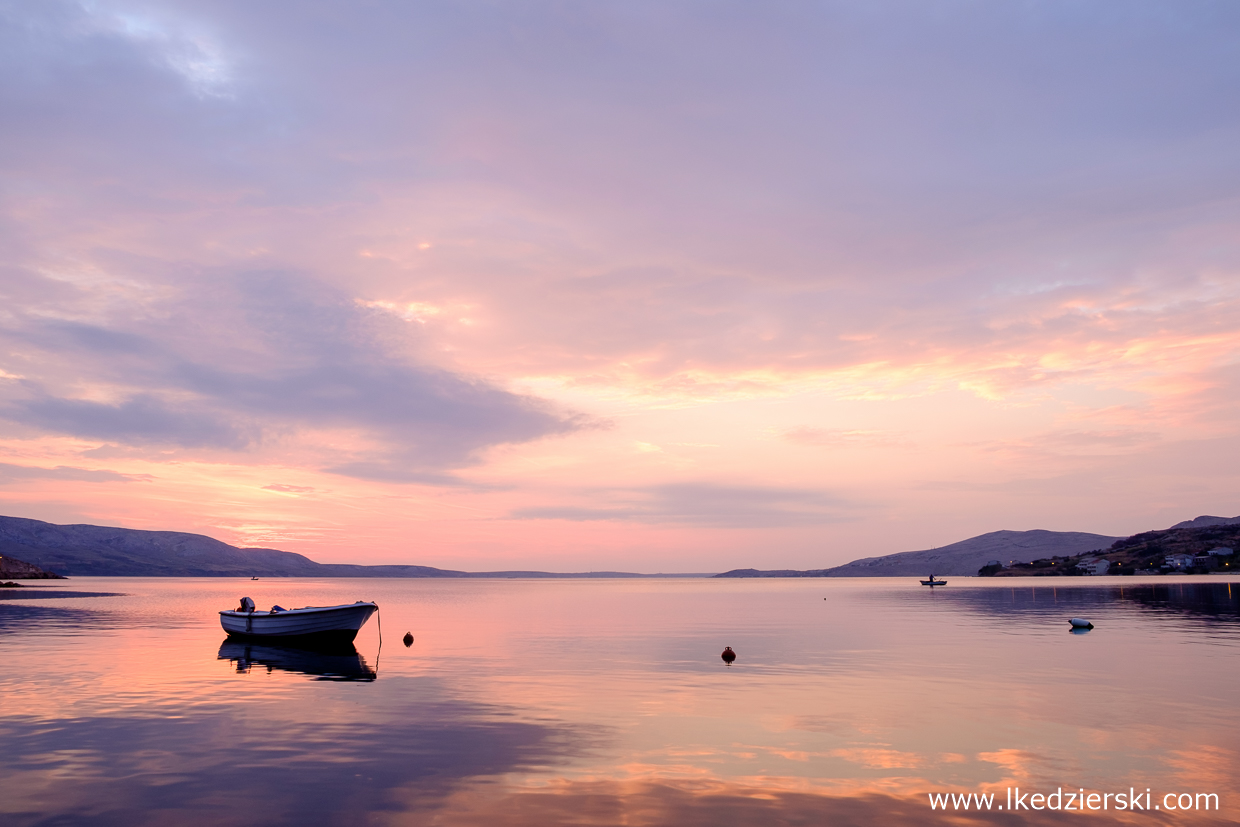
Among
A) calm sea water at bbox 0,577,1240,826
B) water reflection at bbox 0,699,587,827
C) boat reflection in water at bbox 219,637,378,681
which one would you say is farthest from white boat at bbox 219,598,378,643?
water reflection at bbox 0,699,587,827

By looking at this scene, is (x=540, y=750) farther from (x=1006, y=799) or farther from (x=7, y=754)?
(x=7, y=754)

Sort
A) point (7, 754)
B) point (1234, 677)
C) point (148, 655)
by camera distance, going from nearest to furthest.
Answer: point (7, 754) < point (1234, 677) < point (148, 655)

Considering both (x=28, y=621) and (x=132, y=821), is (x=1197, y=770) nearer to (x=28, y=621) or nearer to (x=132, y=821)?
(x=132, y=821)

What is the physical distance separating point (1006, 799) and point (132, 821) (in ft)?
67.1

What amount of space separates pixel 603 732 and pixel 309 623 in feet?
123

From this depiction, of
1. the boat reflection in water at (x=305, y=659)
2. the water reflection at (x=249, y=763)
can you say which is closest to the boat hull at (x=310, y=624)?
the boat reflection in water at (x=305, y=659)

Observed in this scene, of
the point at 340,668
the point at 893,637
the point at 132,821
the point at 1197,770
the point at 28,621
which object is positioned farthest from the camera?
the point at 28,621

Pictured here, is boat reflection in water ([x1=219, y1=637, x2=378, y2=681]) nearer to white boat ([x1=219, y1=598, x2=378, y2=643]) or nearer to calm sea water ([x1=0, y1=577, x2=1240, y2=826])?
calm sea water ([x1=0, y1=577, x2=1240, y2=826])

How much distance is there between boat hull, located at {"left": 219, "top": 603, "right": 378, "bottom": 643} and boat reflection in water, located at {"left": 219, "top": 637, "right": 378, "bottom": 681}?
0.66m

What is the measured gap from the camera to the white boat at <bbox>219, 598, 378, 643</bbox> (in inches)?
2239

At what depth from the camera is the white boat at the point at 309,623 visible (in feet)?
187

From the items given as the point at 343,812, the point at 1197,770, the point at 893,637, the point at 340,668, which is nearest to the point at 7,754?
the point at 343,812

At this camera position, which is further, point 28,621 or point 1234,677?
point 28,621

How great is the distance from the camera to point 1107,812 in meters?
18.6
